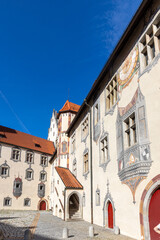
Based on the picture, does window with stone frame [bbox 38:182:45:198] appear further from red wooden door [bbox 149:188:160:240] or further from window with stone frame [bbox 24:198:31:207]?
red wooden door [bbox 149:188:160:240]

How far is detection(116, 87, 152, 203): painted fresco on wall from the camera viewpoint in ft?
28.6

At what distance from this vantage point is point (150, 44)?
947 centimetres

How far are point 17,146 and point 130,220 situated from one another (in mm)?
24285

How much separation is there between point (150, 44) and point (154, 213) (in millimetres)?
6999

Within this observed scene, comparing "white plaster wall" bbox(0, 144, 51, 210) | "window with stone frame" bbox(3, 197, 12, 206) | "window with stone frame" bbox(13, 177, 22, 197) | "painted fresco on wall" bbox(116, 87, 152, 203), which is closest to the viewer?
"painted fresco on wall" bbox(116, 87, 152, 203)

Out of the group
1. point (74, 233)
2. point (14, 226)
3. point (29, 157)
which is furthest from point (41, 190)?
point (74, 233)

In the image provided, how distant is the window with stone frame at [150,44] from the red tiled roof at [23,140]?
24372 millimetres

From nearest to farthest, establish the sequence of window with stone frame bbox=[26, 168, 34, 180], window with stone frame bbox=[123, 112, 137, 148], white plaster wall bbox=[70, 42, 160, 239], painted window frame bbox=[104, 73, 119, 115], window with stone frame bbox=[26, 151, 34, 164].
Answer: white plaster wall bbox=[70, 42, 160, 239] < window with stone frame bbox=[123, 112, 137, 148] < painted window frame bbox=[104, 73, 119, 115] < window with stone frame bbox=[26, 168, 34, 180] < window with stone frame bbox=[26, 151, 34, 164]

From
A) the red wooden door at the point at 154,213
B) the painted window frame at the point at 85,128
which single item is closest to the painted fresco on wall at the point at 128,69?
the red wooden door at the point at 154,213

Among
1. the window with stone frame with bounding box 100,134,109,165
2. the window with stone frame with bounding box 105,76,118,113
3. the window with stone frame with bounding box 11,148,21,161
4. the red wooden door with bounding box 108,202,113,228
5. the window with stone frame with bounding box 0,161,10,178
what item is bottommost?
the red wooden door with bounding box 108,202,113,228

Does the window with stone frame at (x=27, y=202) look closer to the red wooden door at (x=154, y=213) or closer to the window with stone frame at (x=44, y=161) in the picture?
the window with stone frame at (x=44, y=161)

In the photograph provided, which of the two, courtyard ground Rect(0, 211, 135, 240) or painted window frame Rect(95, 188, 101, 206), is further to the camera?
painted window frame Rect(95, 188, 101, 206)

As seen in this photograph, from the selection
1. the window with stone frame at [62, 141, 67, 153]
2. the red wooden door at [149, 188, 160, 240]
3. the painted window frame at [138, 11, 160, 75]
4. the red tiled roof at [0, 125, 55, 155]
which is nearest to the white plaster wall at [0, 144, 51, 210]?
the red tiled roof at [0, 125, 55, 155]

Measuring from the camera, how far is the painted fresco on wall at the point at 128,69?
10438 mm
